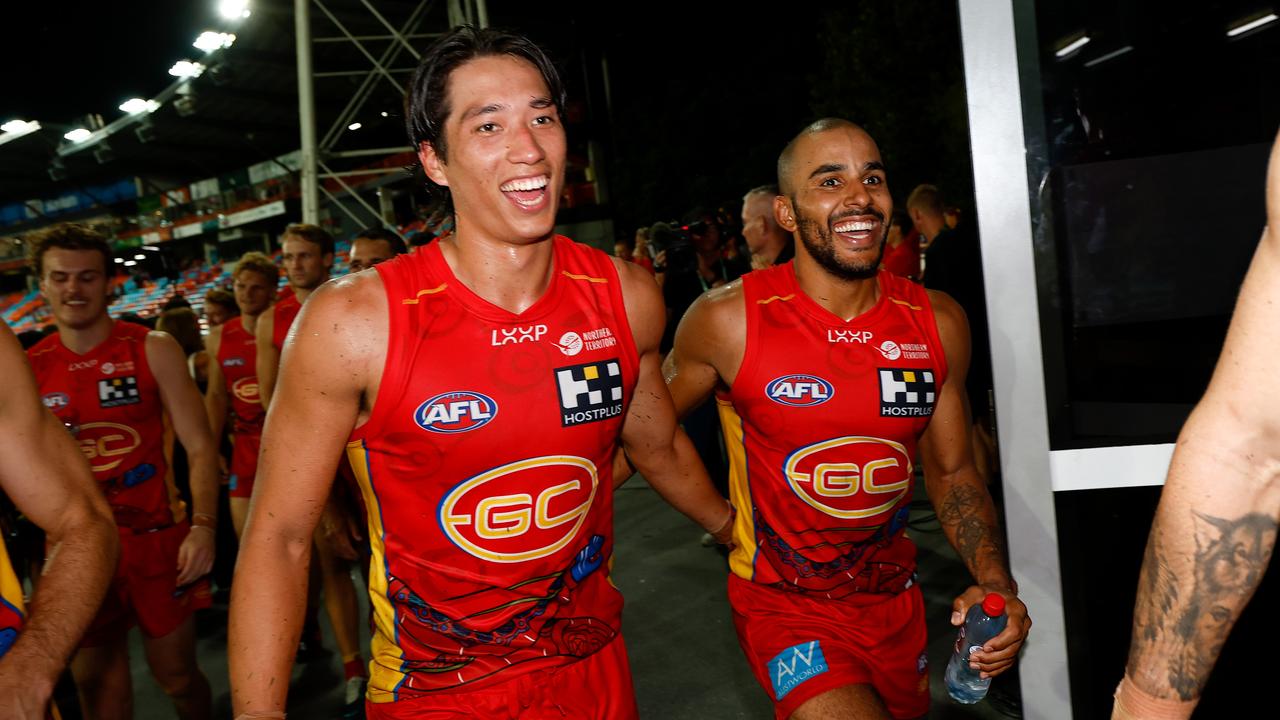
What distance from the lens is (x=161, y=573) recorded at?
164 inches

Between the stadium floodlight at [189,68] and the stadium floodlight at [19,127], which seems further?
the stadium floodlight at [19,127]

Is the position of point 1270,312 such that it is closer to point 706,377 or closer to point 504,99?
point 504,99

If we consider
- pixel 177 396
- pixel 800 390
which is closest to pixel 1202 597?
pixel 800 390

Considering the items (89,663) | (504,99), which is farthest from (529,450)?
(89,663)

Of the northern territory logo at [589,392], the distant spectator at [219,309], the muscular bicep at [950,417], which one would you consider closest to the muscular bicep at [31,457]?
the northern territory logo at [589,392]

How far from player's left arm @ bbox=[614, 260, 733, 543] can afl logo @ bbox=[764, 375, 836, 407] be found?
1.09 feet

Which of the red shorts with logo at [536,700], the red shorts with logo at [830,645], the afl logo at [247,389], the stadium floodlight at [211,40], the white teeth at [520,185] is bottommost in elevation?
the red shorts with logo at [830,645]

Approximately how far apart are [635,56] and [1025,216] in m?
30.5

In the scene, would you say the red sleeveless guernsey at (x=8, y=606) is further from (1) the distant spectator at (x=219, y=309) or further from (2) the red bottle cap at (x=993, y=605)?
(1) the distant spectator at (x=219, y=309)

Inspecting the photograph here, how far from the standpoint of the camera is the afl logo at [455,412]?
2086 mm

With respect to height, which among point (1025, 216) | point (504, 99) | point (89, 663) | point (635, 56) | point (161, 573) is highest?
point (635, 56)

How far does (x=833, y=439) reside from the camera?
286cm

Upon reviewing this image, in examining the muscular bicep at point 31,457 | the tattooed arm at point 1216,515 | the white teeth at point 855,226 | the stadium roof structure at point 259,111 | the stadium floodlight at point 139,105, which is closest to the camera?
the tattooed arm at point 1216,515

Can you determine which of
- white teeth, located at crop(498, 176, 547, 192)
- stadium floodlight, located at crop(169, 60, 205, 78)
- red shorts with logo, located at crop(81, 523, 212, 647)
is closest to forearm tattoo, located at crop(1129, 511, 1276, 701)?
white teeth, located at crop(498, 176, 547, 192)
